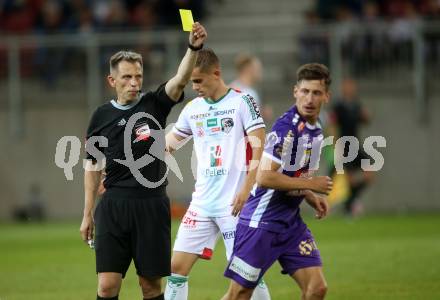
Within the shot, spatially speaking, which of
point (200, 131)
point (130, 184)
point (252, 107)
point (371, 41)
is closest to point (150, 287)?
point (130, 184)

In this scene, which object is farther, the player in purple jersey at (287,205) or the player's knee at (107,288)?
the player's knee at (107,288)

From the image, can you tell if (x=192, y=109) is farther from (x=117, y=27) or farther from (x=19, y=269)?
(x=117, y=27)

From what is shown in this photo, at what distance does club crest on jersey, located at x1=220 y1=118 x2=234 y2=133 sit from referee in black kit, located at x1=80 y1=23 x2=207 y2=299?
0.86m

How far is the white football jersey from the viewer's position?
9367 mm

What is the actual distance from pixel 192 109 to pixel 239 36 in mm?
13826

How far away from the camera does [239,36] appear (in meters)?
23.3

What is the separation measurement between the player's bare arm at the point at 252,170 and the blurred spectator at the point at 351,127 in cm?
1143

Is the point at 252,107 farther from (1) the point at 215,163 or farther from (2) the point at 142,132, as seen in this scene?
(2) the point at 142,132

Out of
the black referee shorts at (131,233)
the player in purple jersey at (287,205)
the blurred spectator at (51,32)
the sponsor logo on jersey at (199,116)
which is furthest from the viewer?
the blurred spectator at (51,32)

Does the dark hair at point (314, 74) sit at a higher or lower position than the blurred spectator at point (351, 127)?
higher

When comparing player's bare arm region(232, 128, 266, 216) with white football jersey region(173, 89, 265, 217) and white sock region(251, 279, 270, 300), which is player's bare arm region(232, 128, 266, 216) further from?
white sock region(251, 279, 270, 300)

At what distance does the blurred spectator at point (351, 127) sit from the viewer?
20.5m

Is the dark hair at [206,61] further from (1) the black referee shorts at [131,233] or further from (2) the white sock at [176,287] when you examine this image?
(2) the white sock at [176,287]

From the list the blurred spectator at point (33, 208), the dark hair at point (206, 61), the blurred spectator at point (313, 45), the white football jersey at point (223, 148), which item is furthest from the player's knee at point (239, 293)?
the blurred spectator at point (33, 208)
